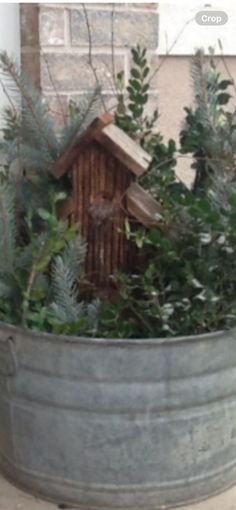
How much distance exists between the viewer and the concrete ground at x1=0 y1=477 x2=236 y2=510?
5.24ft

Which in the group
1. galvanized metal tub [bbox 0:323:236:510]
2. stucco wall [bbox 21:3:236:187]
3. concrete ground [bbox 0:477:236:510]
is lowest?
concrete ground [bbox 0:477:236:510]

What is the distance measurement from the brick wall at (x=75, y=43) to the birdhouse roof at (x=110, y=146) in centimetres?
43

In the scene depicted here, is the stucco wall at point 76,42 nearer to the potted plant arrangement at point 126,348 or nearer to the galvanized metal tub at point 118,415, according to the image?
the potted plant arrangement at point 126,348

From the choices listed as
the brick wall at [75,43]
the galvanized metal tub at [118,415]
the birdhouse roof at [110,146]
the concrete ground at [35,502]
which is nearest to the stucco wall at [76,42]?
the brick wall at [75,43]

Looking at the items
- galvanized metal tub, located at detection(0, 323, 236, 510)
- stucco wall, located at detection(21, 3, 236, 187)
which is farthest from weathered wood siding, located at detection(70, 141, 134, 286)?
stucco wall, located at detection(21, 3, 236, 187)

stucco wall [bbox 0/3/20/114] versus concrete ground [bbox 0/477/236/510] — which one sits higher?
stucco wall [bbox 0/3/20/114]

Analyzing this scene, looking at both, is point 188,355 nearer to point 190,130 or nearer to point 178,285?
point 178,285

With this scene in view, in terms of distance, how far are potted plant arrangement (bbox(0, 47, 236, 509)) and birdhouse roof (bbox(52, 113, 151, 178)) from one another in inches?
3.1

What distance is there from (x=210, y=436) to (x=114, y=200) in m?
0.50

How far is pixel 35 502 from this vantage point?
161 cm

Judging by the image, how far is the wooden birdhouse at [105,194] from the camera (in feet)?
4.99

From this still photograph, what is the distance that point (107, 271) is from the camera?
1604 mm

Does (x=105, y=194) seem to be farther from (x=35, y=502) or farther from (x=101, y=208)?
(x=35, y=502)

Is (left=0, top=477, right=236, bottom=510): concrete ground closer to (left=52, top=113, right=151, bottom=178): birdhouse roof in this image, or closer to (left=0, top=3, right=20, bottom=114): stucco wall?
(left=52, top=113, right=151, bottom=178): birdhouse roof
